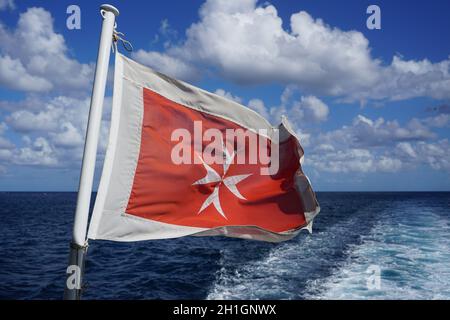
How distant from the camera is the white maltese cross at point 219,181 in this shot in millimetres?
5555

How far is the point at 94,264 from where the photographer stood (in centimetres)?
2147

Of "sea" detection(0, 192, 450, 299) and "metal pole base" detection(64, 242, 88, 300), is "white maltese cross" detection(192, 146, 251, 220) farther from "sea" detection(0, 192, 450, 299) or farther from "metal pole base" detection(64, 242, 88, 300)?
"sea" detection(0, 192, 450, 299)

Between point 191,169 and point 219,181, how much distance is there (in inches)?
23.1

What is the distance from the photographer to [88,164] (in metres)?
3.98

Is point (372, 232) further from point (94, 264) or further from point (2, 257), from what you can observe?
point (2, 257)

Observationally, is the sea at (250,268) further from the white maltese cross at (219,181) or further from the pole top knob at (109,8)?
the pole top knob at (109,8)

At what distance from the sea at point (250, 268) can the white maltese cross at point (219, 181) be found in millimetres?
8741

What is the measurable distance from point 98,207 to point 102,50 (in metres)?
1.88

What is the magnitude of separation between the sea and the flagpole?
10.5 m

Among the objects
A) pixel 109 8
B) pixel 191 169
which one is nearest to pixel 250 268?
pixel 191 169

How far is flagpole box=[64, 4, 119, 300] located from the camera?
3865mm

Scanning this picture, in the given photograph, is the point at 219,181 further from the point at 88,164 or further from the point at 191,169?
the point at 88,164

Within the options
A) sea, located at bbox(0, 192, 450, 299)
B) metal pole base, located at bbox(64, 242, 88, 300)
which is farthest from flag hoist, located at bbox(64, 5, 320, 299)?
sea, located at bbox(0, 192, 450, 299)
